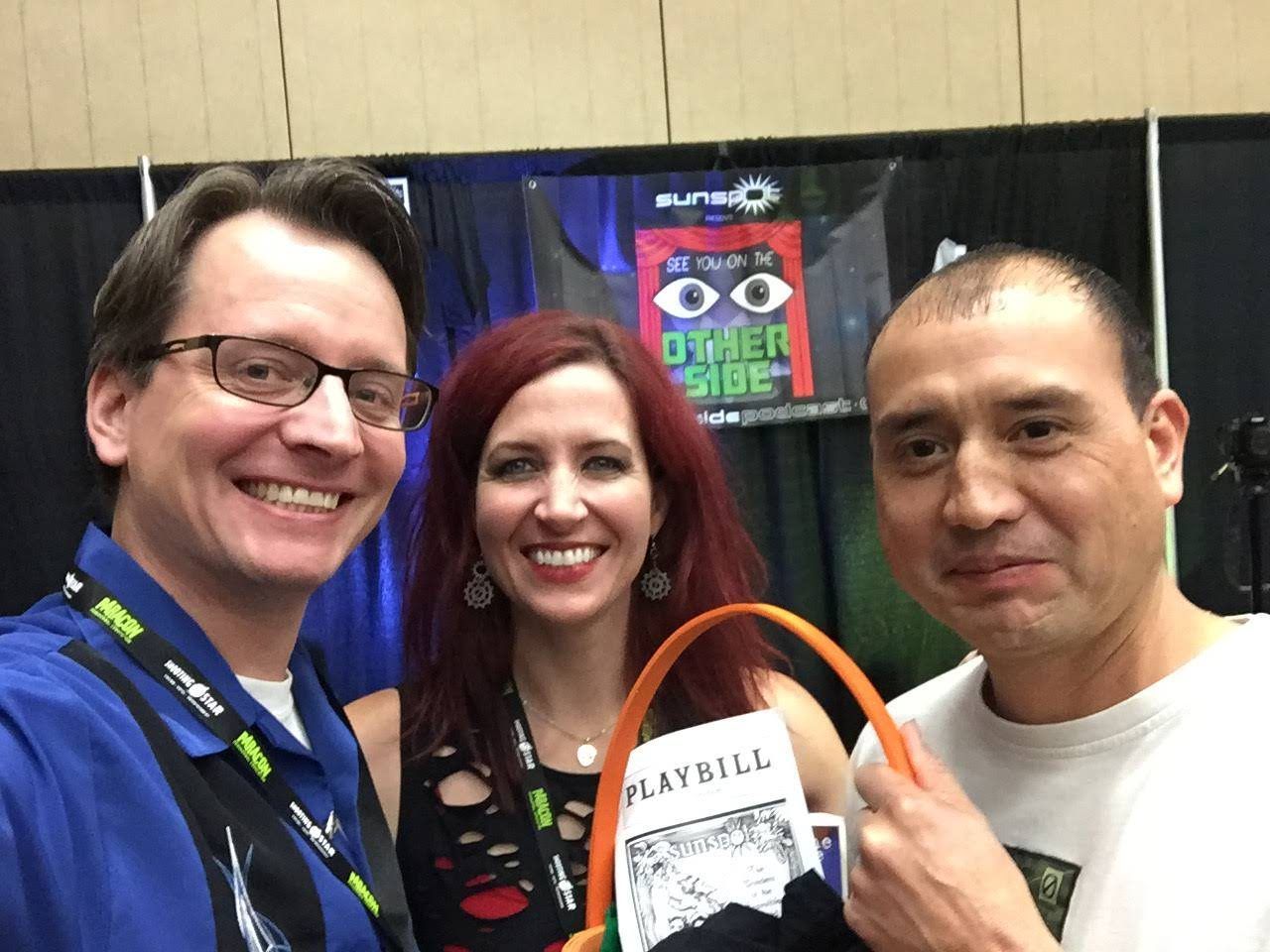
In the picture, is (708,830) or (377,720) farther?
(377,720)

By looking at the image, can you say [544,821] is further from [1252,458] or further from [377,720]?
[1252,458]

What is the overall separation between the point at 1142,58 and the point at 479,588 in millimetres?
3438

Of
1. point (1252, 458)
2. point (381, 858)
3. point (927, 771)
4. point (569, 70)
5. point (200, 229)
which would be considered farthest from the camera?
point (569, 70)

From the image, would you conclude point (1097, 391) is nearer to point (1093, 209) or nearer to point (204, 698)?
point (204, 698)

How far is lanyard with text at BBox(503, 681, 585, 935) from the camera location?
1.38 metres

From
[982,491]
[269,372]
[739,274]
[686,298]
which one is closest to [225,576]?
[269,372]

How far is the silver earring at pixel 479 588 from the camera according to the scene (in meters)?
1.68

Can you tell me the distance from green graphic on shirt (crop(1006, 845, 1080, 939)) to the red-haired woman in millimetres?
658

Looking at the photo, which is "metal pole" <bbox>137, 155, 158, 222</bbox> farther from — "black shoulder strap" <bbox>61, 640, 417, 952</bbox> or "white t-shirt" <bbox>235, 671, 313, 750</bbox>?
"black shoulder strap" <bbox>61, 640, 417, 952</bbox>

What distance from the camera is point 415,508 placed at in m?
1.81

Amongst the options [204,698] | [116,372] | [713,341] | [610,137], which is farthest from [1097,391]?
[610,137]

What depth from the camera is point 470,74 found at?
3.28 metres

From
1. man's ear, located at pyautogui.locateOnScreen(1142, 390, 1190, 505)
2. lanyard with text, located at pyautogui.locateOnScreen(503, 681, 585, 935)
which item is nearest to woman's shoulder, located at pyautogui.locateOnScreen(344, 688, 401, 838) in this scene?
lanyard with text, located at pyautogui.locateOnScreen(503, 681, 585, 935)

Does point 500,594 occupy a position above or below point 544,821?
above
